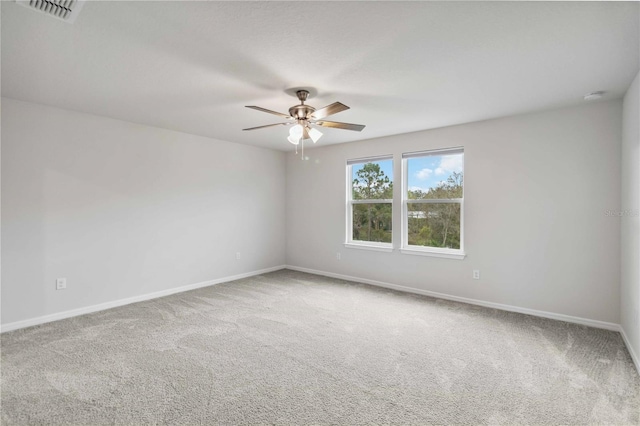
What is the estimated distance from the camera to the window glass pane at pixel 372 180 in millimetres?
5073

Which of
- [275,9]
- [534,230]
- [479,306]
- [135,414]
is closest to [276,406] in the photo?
[135,414]

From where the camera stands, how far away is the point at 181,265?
471 centimetres

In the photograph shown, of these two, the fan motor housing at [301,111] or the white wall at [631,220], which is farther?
the fan motor housing at [301,111]

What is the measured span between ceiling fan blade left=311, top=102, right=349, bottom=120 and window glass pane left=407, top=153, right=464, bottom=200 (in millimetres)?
2346

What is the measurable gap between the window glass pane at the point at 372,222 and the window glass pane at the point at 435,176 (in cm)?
53

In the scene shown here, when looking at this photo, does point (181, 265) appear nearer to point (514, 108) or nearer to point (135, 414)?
point (135, 414)

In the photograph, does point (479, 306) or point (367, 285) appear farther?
point (367, 285)

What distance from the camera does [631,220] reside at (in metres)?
2.80

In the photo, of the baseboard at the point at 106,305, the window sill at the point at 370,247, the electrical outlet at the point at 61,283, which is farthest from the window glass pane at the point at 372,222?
the electrical outlet at the point at 61,283

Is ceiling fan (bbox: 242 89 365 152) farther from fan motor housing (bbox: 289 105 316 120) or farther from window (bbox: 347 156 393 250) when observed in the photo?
window (bbox: 347 156 393 250)

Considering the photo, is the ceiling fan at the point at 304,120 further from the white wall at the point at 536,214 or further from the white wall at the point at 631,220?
the white wall at the point at 631,220

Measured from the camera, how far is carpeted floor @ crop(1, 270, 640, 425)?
1949 millimetres

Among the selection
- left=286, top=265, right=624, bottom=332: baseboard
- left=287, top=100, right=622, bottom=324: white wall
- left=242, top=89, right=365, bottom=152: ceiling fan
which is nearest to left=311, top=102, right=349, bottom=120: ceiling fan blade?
left=242, top=89, right=365, bottom=152: ceiling fan

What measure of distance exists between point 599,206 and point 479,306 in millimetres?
1728
